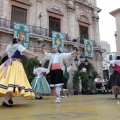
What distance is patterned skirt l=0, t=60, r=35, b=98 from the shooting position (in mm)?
3984

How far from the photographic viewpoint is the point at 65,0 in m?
17.3

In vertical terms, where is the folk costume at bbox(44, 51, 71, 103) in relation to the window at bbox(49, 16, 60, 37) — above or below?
below

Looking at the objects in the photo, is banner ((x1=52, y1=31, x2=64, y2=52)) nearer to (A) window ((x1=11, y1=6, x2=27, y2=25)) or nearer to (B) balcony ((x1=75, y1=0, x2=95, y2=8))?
(A) window ((x1=11, y1=6, x2=27, y2=25))

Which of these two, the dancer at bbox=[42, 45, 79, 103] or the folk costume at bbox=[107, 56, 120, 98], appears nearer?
the dancer at bbox=[42, 45, 79, 103]

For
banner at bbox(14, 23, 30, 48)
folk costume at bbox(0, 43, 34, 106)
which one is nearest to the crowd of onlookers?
banner at bbox(14, 23, 30, 48)

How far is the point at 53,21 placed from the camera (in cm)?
1628

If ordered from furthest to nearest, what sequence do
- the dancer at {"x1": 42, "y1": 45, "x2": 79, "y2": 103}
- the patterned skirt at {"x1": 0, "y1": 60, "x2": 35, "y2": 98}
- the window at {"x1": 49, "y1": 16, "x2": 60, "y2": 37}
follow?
the window at {"x1": 49, "y1": 16, "x2": 60, "y2": 37} → the dancer at {"x1": 42, "y1": 45, "x2": 79, "y2": 103} → the patterned skirt at {"x1": 0, "y1": 60, "x2": 35, "y2": 98}

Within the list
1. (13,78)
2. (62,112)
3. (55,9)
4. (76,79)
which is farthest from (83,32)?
(62,112)

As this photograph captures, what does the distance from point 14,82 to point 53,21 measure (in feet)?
42.0

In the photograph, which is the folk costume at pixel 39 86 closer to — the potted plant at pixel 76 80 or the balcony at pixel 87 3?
the potted plant at pixel 76 80

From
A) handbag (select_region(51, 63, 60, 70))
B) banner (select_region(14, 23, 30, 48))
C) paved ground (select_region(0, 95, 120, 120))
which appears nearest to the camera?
paved ground (select_region(0, 95, 120, 120))

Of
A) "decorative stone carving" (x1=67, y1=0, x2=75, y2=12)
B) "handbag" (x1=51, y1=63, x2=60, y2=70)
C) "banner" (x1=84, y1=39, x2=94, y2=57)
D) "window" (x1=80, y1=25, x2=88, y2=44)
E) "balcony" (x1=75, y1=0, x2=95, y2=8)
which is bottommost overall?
"handbag" (x1=51, y1=63, x2=60, y2=70)

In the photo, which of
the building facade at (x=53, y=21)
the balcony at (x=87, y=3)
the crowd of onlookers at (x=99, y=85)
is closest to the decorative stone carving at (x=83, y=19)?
the building facade at (x=53, y=21)

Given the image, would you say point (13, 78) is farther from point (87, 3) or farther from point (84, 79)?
point (87, 3)
